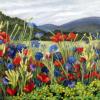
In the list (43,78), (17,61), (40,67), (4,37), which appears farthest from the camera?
(4,37)

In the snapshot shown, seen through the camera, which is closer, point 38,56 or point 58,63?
point 38,56

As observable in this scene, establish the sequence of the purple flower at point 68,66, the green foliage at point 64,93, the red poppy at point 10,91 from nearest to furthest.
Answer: the green foliage at point 64,93 < the red poppy at point 10,91 < the purple flower at point 68,66

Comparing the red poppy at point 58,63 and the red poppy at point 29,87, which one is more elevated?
the red poppy at point 58,63

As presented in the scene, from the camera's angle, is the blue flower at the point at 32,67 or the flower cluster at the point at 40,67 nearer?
the flower cluster at the point at 40,67

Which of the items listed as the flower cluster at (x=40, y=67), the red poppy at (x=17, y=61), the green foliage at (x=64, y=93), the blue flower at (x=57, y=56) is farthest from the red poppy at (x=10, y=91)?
the blue flower at (x=57, y=56)

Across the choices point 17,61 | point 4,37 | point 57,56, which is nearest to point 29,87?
point 17,61

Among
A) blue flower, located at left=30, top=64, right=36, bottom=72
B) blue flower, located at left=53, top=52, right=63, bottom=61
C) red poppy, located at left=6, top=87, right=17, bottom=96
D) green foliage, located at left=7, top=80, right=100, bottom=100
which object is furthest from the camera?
blue flower, located at left=53, top=52, right=63, bottom=61

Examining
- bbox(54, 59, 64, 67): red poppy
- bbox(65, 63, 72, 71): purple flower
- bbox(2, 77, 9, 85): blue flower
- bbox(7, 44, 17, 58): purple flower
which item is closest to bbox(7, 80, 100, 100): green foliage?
bbox(2, 77, 9, 85): blue flower

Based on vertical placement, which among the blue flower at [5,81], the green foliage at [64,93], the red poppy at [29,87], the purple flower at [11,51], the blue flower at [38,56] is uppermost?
the purple flower at [11,51]

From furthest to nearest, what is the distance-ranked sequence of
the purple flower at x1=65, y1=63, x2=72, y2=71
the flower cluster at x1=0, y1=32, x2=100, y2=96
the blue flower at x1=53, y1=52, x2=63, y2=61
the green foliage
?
the blue flower at x1=53, y1=52, x2=63, y2=61 → the purple flower at x1=65, y1=63, x2=72, y2=71 → the flower cluster at x1=0, y1=32, x2=100, y2=96 → the green foliage

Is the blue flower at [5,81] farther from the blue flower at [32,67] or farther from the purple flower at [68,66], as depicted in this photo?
the purple flower at [68,66]

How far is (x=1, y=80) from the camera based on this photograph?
23.9 ft

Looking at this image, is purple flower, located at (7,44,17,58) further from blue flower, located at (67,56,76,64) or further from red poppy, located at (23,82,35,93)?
blue flower, located at (67,56,76,64)

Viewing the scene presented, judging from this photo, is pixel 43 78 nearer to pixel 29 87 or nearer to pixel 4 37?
pixel 29 87
